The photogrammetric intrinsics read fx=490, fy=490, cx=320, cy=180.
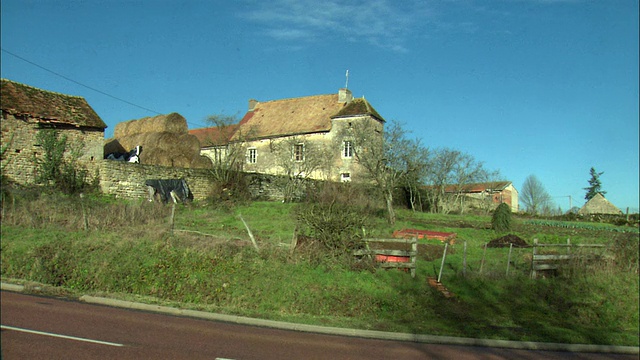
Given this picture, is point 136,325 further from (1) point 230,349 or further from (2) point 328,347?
(2) point 328,347

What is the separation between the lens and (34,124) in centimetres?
2806

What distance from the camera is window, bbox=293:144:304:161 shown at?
47156 mm

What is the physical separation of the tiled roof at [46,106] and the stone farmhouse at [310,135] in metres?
11.9

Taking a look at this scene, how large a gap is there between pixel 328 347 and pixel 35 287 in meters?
8.30

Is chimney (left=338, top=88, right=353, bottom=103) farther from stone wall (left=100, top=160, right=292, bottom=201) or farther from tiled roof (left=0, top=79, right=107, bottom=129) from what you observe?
tiled roof (left=0, top=79, right=107, bottom=129)

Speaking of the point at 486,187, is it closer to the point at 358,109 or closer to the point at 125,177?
the point at 358,109

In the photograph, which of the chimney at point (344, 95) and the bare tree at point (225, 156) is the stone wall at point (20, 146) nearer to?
the bare tree at point (225, 156)

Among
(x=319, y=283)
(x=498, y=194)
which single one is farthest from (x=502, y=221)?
(x=498, y=194)

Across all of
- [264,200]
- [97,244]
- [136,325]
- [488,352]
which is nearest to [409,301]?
[488,352]

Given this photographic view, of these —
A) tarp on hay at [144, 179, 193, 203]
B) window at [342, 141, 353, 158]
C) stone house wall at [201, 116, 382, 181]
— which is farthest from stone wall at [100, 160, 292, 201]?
window at [342, 141, 353, 158]

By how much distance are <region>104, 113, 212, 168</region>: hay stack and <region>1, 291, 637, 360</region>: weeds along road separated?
1179 inches

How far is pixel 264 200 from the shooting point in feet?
116

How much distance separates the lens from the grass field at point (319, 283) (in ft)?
40.7

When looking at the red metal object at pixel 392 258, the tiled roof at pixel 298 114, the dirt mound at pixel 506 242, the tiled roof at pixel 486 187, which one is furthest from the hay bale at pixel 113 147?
the tiled roof at pixel 486 187
